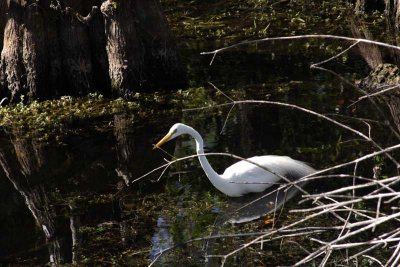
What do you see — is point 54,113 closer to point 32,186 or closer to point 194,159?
point 32,186

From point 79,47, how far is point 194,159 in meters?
2.86

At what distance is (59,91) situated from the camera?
12125mm

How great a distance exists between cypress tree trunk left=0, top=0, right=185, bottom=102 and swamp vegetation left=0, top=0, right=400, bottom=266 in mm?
254

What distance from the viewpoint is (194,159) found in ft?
32.9

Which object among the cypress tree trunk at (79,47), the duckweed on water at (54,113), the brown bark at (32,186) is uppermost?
the cypress tree trunk at (79,47)

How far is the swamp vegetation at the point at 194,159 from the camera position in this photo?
754 centimetres

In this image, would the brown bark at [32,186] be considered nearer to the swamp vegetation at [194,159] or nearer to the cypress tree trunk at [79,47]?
the swamp vegetation at [194,159]

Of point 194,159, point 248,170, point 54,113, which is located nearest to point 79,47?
point 54,113

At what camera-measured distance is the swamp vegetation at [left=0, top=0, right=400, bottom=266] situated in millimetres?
7543

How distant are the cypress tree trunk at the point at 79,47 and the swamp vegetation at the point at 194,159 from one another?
25cm

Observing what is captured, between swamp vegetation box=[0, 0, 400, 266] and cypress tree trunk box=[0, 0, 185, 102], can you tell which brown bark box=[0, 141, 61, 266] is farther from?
cypress tree trunk box=[0, 0, 185, 102]

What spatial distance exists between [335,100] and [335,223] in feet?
12.9

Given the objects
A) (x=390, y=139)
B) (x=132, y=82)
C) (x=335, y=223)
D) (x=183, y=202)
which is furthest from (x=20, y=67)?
(x=335, y=223)

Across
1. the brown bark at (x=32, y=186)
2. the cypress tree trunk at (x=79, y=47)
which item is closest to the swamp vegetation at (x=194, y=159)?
the brown bark at (x=32, y=186)
